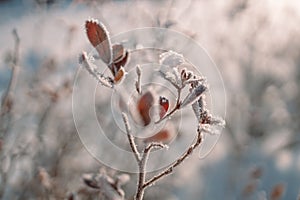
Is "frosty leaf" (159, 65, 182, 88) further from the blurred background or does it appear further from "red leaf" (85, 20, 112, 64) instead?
the blurred background

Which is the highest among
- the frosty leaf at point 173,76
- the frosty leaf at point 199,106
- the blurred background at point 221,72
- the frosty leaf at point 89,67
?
the blurred background at point 221,72

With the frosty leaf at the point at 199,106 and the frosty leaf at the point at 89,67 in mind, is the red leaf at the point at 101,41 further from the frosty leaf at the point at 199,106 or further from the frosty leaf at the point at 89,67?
the frosty leaf at the point at 199,106

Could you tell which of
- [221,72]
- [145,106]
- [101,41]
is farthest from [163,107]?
[221,72]

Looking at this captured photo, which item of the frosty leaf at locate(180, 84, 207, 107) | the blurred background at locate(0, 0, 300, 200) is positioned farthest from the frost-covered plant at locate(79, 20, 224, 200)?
the blurred background at locate(0, 0, 300, 200)

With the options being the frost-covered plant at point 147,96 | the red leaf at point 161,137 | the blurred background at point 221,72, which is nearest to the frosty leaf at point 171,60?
the frost-covered plant at point 147,96

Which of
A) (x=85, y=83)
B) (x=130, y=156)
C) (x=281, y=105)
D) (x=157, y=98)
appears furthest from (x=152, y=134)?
(x=281, y=105)

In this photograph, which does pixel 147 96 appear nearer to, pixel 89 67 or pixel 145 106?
pixel 145 106

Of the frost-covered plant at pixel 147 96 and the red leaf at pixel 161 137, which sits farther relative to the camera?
the red leaf at pixel 161 137
